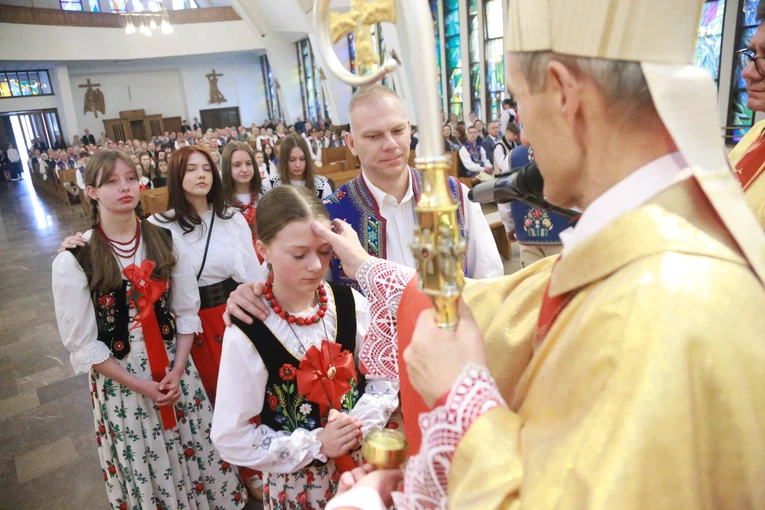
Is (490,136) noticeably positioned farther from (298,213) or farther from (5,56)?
(5,56)

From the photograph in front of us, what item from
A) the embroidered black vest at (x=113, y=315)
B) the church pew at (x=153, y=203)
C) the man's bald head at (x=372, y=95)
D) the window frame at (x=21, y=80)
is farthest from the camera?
the window frame at (x=21, y=80)

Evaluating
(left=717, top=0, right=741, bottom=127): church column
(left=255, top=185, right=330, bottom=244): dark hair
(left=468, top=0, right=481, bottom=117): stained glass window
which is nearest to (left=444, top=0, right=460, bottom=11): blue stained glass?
(left=468, top=0, right=481, bottom=117): stained glass window

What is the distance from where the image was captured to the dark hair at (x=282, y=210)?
1.74 metres

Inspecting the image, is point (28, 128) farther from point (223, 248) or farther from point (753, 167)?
point (753, 167)

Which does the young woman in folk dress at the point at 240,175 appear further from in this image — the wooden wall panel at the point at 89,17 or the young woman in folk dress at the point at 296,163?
the wooden wall panel at the point at 89,17

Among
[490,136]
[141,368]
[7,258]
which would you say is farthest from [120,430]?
[490,136]

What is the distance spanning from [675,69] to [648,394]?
0.42 m

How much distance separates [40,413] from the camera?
3.86 m

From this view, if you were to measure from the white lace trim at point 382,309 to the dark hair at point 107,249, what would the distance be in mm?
1491

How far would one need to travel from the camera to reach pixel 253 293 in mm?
1769

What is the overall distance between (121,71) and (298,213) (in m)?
27.0

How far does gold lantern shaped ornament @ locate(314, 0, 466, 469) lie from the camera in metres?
0.74

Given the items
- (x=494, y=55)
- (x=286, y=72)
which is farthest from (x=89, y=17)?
(x=494, y=55)

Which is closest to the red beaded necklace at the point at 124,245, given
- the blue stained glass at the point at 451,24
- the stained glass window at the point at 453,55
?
the stained glass window at the point at 453,55
